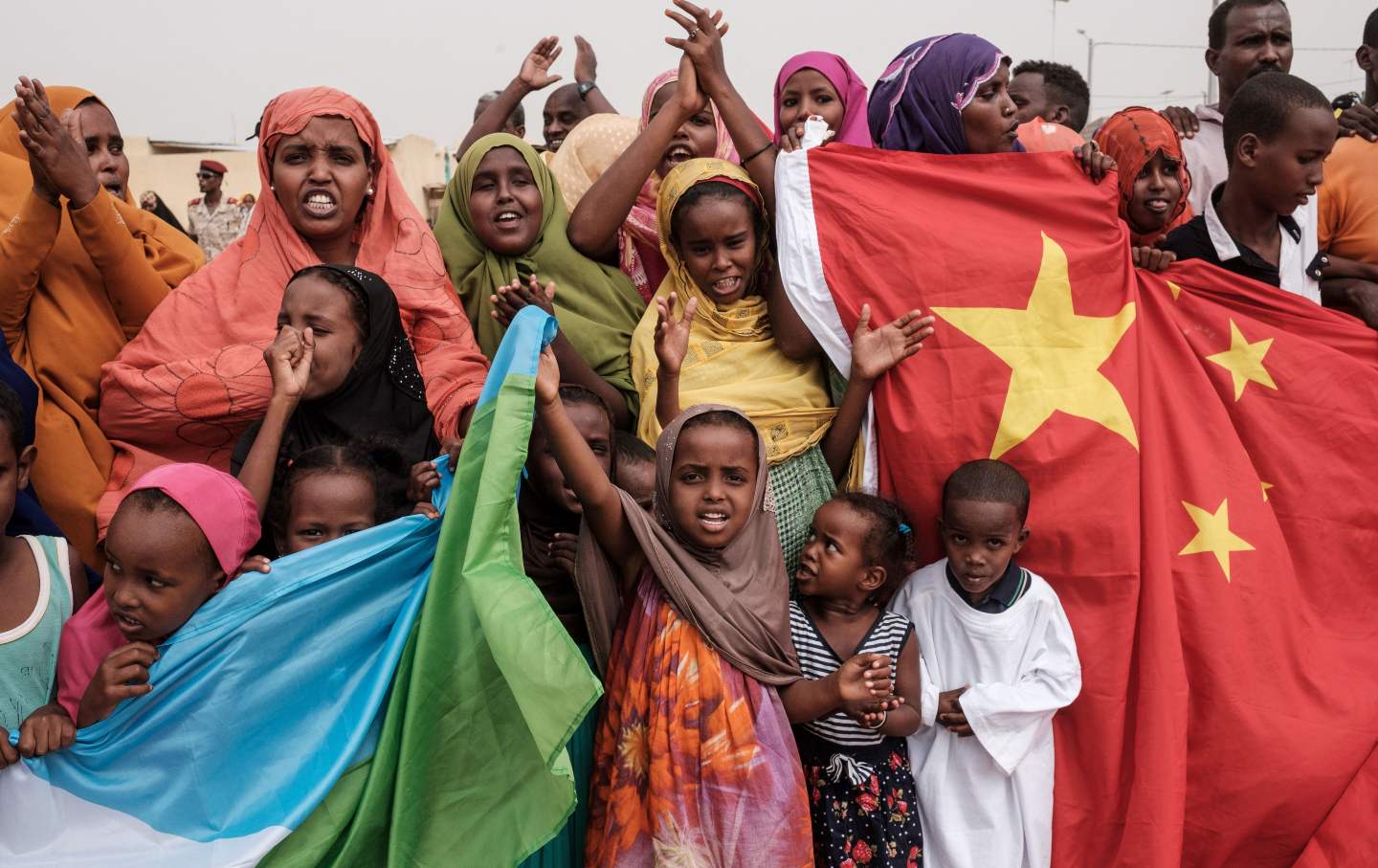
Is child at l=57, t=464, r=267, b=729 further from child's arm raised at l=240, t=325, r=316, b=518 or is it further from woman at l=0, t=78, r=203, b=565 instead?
woman at l=0, t=78, r=203, b=565

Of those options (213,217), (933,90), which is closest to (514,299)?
(933,90)

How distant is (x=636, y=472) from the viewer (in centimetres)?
325

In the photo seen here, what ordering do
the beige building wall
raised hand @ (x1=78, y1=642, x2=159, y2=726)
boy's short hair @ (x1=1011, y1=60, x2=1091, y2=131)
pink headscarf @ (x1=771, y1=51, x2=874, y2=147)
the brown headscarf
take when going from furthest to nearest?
the beige building wall, boy's short hair @ (x1=1011, y1=60, x2=1091, y2=131), pink headscarf @ (x1=771, y1=51, x2=874, y2=147), the brown headscarf, raised hand @ (x1=78, y1=642, x2=159, y2=726)

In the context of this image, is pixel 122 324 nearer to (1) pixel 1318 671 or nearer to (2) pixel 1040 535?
(2) pixel 1040 535

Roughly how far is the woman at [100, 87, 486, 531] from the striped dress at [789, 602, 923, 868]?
1.31 meters

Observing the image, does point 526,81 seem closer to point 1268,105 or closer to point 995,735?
point 1268,105

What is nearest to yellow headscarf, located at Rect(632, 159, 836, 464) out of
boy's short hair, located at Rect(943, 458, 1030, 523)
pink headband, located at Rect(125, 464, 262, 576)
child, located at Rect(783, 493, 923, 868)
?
child, located at Rect(783, 493, 923, 868)

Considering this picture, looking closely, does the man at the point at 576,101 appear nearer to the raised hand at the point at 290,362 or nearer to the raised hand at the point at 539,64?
the raised hand at the point at 539,64

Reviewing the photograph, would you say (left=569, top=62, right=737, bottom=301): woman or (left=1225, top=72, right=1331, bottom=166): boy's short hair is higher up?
(left=1225, top=72, right=1331, bottom=166): boy's short hair

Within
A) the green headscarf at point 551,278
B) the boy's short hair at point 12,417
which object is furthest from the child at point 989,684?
the boy's short hair at point 12,417

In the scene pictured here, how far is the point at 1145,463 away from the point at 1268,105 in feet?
4.05

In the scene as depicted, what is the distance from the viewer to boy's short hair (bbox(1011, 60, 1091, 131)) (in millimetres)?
6875

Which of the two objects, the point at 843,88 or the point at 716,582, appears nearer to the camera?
the point at 716,582

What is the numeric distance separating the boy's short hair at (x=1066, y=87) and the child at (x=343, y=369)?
477cm
